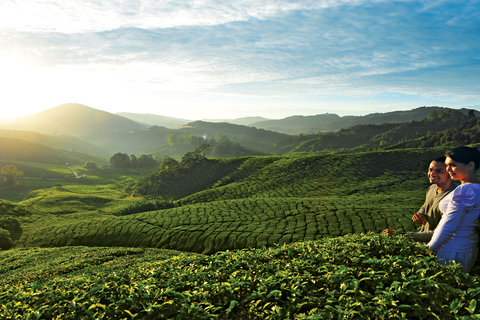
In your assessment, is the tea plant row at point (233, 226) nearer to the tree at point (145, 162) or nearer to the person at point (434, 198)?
the person at point (434, 198)

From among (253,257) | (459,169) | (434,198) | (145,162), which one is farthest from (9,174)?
(459,169)

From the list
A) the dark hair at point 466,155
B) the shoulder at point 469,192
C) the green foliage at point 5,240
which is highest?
the dark hair at point 466,155

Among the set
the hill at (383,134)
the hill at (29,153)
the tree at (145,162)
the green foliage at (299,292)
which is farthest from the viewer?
the hill at (383,134)

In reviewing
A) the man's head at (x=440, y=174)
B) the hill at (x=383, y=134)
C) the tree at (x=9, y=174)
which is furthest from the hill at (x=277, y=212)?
the hill at (x=383, y=134)

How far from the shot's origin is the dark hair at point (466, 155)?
4543mm

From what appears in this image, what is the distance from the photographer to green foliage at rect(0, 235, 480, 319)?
3.55 metres

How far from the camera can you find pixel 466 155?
4582 mm

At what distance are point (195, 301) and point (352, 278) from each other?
A: 300 cm

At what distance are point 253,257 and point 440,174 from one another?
16.3 ft

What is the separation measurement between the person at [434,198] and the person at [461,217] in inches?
28.9

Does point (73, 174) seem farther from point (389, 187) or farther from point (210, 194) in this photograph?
point (389, 187)

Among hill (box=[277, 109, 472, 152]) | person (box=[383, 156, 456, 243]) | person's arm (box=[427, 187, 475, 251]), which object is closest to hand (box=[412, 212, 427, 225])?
person (box=[383, 156, 456, 243])

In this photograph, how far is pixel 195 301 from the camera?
14.6 feet

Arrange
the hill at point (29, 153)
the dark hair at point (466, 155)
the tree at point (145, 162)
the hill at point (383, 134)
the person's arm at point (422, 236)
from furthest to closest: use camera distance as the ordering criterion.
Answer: the hill at point (383, 134)
the tree at point (145, 162)
the hill at point (29, 153)
the person's arm at point (422, 236)
the dark hair at point (466, 155)
